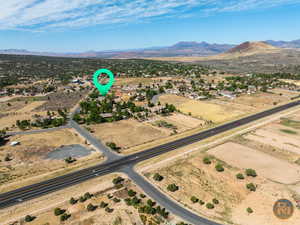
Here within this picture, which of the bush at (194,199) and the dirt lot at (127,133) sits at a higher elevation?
the dirt lot at (127,133)

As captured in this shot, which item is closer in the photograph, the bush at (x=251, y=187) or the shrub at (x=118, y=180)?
the bush at (x=251, y=187)

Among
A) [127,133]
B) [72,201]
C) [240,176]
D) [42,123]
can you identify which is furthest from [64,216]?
[42,123]

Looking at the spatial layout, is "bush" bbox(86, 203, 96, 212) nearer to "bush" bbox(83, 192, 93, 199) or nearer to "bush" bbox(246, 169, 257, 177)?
"bush" bbox(83, 192, 93, 199)

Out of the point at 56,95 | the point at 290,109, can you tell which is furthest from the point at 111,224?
the point at 56,95

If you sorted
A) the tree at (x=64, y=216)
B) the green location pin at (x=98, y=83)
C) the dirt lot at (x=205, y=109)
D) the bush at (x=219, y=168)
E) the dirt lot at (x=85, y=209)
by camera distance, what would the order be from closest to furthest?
the tree at (x=64, y=216), the dirt lot at (x=85, y=209), the bush at (x=219, y=168), the dirt lot at (x=205, y=109), the green location pin at (x=98, y=83)

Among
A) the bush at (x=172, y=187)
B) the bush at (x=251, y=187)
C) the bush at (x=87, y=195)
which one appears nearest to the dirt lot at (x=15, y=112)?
the bush at (x=87, y=195)

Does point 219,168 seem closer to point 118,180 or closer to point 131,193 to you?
point 131,193

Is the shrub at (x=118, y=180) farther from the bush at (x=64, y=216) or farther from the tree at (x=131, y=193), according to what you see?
the bush at (x=64, y=216)

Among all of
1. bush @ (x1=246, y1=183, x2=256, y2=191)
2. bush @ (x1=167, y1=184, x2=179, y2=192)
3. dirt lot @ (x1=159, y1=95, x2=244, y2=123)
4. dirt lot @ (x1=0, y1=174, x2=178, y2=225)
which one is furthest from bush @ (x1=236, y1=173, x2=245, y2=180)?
dirt lot @ (x1=159, y1=95, x2=244, y2=123)
